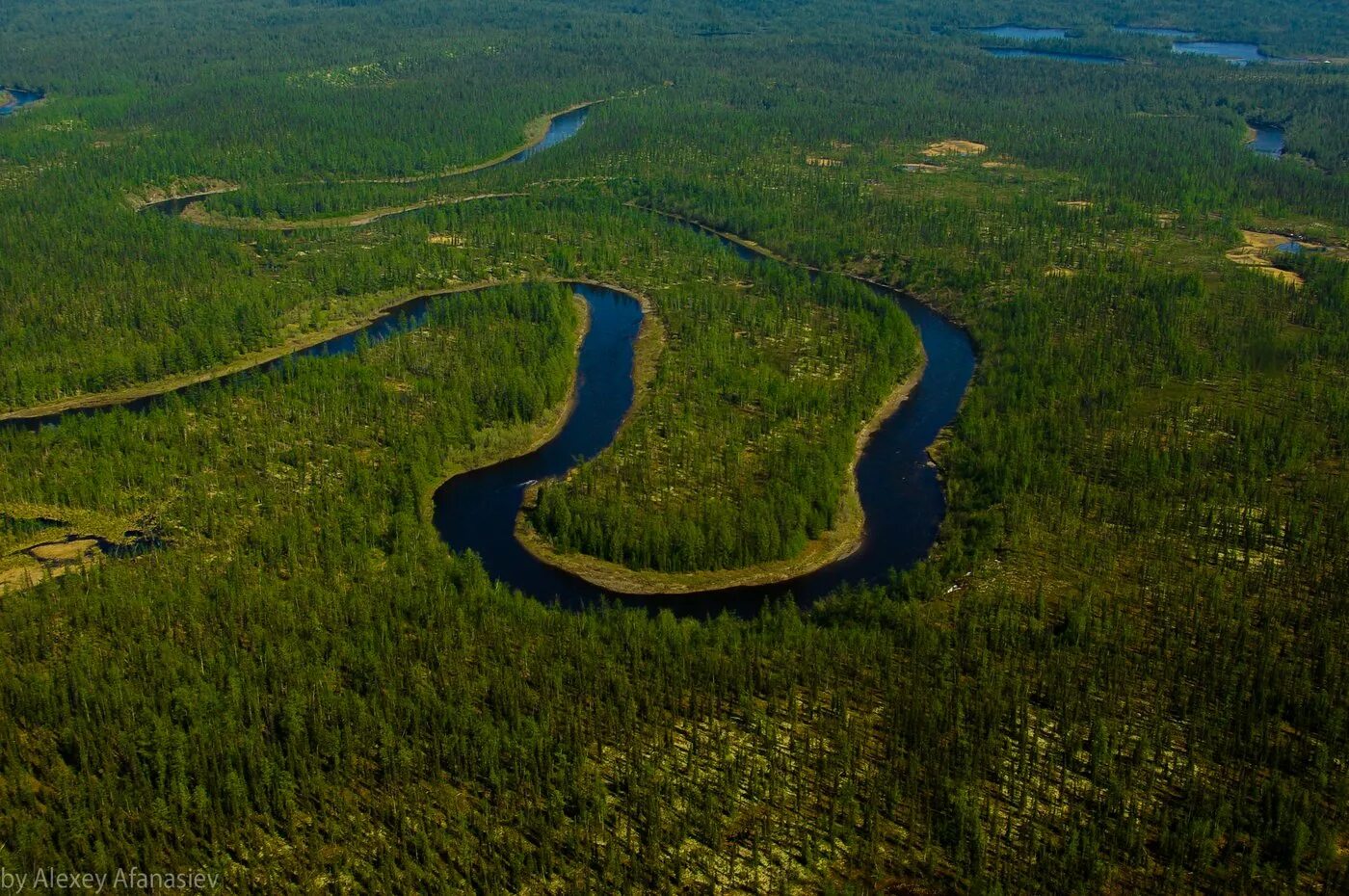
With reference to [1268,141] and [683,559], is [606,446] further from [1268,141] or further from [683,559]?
[1268,141]

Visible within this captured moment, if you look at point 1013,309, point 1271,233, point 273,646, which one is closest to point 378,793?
point 273,646

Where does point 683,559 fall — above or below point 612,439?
below

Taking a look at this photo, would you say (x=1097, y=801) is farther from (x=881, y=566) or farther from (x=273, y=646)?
(x=273, y=646)

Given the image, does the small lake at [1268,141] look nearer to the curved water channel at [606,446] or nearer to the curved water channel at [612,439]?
the curved water channel at [606,446]

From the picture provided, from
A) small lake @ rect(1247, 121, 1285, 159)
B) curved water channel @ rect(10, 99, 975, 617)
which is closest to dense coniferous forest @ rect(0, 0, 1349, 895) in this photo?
curved water channel @ rect(10, 99, 975, 617)

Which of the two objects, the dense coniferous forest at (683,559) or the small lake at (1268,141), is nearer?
the dense coniferous forest at (683,559)

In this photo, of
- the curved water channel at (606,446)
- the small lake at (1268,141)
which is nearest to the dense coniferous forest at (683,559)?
the curved water channel at (606,446)

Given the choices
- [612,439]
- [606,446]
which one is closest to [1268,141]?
[612,439]
